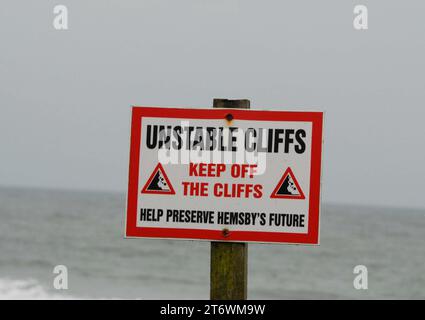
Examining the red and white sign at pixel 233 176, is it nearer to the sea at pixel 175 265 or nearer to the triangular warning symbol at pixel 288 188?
the triangular warning symbol at pixel 288 188

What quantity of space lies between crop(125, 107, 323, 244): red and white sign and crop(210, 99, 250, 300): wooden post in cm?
7

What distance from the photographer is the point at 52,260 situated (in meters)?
47.8

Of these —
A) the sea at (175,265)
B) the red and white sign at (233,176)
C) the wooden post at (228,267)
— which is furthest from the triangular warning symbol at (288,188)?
the sea at (175,265)

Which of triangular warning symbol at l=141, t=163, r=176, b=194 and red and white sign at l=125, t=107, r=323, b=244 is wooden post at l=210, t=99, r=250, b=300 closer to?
red and white sign at l=125, t=107, r=323, b=244

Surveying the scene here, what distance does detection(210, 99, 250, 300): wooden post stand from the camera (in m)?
5.48

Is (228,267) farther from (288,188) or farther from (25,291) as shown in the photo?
(25,291)

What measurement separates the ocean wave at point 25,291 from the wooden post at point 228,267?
892 inches

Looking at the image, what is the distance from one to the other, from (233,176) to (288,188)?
1.27 ft

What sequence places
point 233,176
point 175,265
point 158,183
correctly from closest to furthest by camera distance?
point 233,176 < point 158,183 < point 175,265

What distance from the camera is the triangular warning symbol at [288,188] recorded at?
17.9 ft

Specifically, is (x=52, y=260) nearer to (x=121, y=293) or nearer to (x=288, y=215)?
(x=121, y=293)

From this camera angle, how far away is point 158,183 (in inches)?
219

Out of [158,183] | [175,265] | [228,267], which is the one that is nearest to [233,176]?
[158,183]
